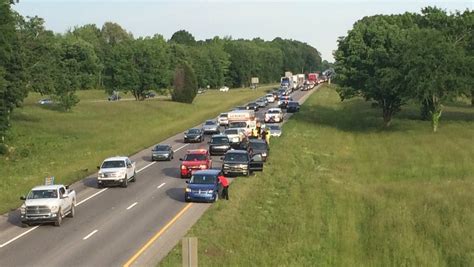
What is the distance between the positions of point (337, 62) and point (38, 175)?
46.6 meters

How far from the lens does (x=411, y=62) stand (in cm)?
6775

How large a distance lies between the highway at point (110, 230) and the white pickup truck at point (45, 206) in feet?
1.36

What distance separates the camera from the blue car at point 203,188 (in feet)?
103

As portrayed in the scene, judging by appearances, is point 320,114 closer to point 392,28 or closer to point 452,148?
point 392,28

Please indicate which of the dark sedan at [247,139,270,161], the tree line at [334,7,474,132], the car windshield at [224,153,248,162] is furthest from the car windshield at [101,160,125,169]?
the tree line at [334,7,474,132]

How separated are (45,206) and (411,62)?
5046 centimetres

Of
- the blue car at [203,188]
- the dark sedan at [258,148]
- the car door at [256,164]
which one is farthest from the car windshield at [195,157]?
the blue car at [203,188]

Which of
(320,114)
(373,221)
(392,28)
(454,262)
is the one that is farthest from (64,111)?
(454,262)

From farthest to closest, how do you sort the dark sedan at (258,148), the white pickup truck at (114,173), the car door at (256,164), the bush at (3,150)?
the bush at (3,150), the dark sedan at (258,148), the car door at (256,164), the white pickup truck at (114,173)

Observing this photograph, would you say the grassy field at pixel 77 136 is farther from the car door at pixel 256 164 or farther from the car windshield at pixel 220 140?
the car door at pixel 256 164

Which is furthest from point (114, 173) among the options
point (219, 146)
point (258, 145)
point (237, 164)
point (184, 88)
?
point (184, 88)

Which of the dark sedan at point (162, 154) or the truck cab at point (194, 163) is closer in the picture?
the truck cab at point (194, 163)

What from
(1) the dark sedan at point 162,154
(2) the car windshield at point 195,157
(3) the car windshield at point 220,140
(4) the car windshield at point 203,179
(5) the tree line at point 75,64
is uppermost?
(5) the tree line at point 75,64

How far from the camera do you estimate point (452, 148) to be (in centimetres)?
5338
